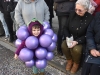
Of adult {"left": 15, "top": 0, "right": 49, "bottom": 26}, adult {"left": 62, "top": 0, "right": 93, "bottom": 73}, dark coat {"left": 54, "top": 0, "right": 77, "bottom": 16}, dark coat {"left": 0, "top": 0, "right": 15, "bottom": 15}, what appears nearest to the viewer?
adult {"left": 62, "top": 0, "right": 93, "bottom": 73}

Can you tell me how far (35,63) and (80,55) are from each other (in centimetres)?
80

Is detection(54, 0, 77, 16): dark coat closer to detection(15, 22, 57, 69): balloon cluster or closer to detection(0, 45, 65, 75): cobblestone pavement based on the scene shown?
detection(15, 22, 57, 69): balloon cluster

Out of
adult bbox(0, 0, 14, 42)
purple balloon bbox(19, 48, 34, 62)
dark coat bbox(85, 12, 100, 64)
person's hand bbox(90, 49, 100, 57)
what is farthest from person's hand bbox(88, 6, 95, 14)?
adult bbox(0, 0, 14, 42)

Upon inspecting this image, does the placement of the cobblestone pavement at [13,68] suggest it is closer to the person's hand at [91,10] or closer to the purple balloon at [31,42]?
the purple balloon at [31,42]

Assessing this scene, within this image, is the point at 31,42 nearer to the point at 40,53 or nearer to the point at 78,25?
the point at 40,53

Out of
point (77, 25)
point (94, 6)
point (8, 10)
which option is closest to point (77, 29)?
point (77, 25)

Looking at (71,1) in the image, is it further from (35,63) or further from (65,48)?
(35,63)

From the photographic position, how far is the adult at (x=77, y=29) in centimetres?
267

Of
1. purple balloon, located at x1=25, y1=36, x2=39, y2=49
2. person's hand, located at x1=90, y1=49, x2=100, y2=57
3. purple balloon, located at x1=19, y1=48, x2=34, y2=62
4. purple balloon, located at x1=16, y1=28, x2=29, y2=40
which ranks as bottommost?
person's hand, located at x1=90, y1=49, x2=100, y2=57

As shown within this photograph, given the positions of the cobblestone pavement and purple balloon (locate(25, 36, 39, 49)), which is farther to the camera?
the cobblestone pavement

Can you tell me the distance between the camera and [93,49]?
8.24 feet

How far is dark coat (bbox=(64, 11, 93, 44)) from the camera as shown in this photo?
2.78 meters

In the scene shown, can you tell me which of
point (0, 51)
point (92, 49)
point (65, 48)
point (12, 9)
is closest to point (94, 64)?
point (92, 49)

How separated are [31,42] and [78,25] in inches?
38.3
